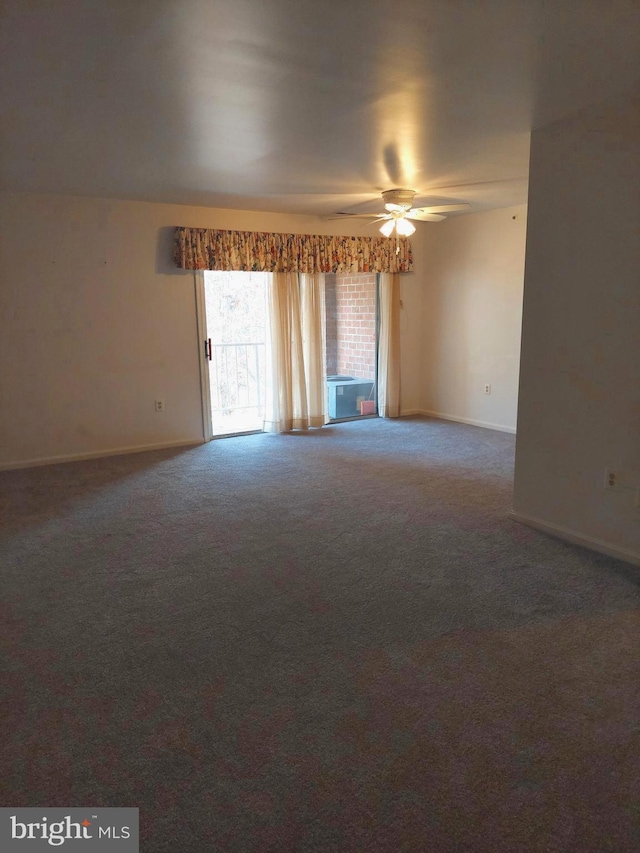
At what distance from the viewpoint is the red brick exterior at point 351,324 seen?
7.12 m

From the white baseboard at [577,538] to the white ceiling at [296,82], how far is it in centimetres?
223

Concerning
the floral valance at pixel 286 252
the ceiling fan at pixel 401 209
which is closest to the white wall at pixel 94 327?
the floral valance at pixel 286 252

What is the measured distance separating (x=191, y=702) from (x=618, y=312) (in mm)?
2659

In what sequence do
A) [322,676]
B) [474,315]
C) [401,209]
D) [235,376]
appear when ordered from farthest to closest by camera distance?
[235,376]
[474,315]
[401,209]
[322,676]

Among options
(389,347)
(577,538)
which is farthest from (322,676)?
(389,347)

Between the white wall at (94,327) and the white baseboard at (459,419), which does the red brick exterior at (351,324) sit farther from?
the white wall at (94,327)

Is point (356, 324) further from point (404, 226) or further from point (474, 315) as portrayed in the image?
point (404, 226)

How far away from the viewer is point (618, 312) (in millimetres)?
2953

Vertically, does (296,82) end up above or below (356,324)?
above

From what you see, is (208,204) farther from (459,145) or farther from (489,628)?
(489,628)

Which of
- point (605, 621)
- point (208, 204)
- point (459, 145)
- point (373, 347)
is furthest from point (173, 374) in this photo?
point (605, 621)

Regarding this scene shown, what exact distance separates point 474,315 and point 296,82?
4286 millimetres

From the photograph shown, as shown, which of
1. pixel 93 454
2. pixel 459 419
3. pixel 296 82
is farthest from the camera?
pixel 459 419

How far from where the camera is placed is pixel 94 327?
514cm
